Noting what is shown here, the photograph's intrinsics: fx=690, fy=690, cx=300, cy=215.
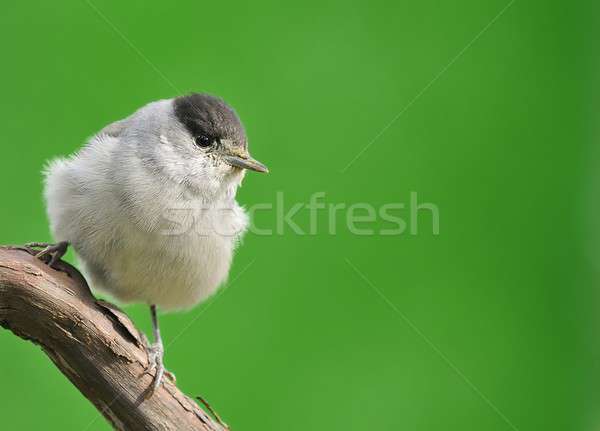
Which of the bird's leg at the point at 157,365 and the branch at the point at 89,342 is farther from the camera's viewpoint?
the bird's leg at the point at 157,365

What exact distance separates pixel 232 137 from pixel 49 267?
829mm

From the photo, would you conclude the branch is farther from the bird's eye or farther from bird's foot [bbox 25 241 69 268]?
the bird's eye

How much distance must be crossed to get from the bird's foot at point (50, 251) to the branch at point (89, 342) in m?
0.05

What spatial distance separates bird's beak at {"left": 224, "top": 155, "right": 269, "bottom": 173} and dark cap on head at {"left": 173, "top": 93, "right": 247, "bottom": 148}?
0.05m

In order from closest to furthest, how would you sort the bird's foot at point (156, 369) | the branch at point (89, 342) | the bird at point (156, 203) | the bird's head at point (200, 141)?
the branch at point (89, 342) < the bird's foot at point (156, 369) < the bird at point (156, 203) < the bird's head at point (200, 141)

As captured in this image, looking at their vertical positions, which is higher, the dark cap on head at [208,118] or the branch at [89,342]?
the dark cap on head at [208,118]

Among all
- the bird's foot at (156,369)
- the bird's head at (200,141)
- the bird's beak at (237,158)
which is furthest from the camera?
the bird's beak at (237,158)

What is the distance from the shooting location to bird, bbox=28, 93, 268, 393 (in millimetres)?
2309

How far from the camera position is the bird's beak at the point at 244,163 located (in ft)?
8.46

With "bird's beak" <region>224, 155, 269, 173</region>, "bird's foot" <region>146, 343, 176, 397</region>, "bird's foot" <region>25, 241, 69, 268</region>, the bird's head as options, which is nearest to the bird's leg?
"bird's foot" <region>146, 343, 176, 397</region>

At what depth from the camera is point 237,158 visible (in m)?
2.58

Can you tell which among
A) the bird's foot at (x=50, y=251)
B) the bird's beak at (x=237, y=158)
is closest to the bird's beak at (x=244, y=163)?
the bird's beak at (x=237, y=158)

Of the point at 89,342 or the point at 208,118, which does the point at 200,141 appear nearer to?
the point at 208,118

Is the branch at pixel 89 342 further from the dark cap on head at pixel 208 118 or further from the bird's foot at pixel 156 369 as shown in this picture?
the dark cap on head at pixel 208 118
